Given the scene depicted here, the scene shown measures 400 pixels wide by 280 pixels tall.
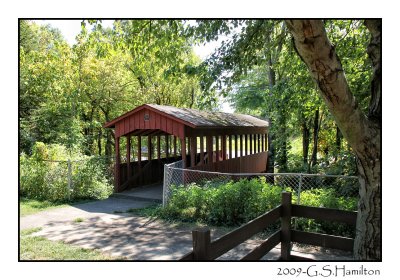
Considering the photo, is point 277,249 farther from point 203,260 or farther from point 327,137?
point 327,137

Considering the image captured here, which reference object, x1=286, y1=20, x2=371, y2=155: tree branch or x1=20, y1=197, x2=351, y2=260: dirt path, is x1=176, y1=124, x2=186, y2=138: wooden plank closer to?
x1=20, y1=197, x2=351, y2=260: dirt path

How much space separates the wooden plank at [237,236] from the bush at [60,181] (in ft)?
29.2

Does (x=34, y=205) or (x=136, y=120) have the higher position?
(x=136, y=120)

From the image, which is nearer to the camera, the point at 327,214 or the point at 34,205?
the point at 327,214

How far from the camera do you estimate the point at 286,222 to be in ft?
16.2

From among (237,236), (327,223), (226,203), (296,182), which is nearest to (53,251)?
(226,203)

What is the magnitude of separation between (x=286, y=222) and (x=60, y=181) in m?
9.33

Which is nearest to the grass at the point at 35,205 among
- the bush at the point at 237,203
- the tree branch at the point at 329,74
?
the bush at the point at 237,203

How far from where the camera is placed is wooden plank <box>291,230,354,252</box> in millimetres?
4672

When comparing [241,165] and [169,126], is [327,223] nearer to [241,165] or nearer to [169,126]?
[169,126]

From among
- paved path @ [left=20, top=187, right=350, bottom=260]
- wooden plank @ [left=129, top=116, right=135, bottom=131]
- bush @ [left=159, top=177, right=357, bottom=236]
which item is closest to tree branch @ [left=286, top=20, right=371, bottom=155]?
paved path @ [left=20, top=187, right=350, bottom=260]

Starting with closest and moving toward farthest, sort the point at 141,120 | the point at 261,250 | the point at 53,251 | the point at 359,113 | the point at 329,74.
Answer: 1. the point at 329,74
2. the point at 359,113
3. the point at 261,250
4. the point at 53,251
5. the point at 141,120

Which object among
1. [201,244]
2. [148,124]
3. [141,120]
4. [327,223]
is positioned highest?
[141,120]

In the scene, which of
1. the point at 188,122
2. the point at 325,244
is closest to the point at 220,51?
the point at 188,122
